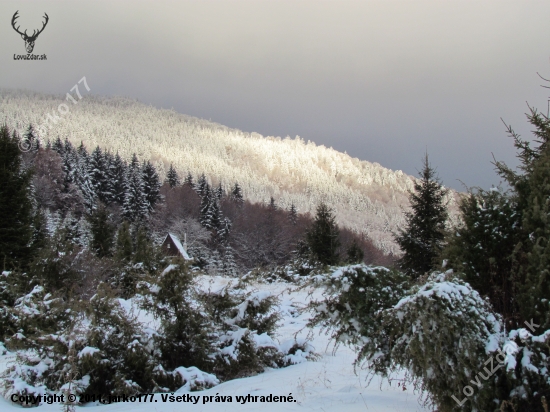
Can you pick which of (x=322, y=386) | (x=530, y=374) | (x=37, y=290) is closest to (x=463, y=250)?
(x=530, y=374)

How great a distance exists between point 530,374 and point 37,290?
812cm

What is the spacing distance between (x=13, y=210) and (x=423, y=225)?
56.8ft

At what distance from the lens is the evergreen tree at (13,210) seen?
13922 mm

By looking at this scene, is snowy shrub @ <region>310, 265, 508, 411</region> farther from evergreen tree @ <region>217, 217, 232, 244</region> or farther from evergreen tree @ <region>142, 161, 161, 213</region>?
evergreen tree @ <region>142, 161, 161, 213</region>

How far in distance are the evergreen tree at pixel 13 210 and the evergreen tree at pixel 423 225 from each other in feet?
50.8

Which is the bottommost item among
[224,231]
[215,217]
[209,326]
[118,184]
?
[209,326]

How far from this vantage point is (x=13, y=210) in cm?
1438

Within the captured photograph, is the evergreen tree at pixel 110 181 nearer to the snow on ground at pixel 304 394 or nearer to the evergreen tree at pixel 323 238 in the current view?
the evergreen tree at pixel 323 238

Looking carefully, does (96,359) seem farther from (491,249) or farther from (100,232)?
(100,232)

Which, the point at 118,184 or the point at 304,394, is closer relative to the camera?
the point at 304,394

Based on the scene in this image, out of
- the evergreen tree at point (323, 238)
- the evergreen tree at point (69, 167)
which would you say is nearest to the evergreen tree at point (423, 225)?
the evergreen tree at point (323, 238)

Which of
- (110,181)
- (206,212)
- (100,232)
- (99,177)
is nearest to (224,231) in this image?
(206,212)

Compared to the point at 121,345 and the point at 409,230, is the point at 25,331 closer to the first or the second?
the point at 121,345

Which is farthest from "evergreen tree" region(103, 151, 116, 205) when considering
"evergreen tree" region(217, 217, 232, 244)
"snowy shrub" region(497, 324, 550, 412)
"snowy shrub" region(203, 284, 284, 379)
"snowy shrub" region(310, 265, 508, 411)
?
"snowy shrub" region(497, 324, 550, 412)
